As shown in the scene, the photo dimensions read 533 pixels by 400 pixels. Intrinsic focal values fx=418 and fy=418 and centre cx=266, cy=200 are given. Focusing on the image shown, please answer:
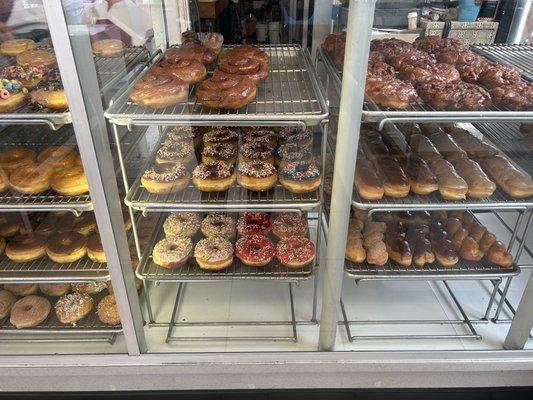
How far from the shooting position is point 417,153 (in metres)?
2.62

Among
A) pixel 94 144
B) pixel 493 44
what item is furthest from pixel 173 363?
pixel 493 44

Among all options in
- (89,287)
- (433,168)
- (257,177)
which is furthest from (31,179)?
(433,168)

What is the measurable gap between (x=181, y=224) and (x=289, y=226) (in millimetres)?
717

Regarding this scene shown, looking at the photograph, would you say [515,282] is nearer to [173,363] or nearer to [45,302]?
[173,363]

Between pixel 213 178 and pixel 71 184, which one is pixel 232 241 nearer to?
pixel 213 178

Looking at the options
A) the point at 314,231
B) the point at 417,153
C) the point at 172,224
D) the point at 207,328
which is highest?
the point at 417,153

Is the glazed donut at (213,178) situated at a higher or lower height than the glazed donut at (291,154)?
lower

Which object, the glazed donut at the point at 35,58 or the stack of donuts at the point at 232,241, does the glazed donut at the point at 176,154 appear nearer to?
the stack of donuts at the point at 232,241

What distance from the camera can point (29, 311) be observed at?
257 cm

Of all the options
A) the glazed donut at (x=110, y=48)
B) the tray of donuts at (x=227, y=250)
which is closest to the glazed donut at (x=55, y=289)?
the tray of donuts at (x=227, y=250)

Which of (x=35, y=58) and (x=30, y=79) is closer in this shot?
(x=30, y=79)

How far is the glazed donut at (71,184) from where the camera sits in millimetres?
2252

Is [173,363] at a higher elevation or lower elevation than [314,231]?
lower

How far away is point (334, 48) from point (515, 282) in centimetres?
208
